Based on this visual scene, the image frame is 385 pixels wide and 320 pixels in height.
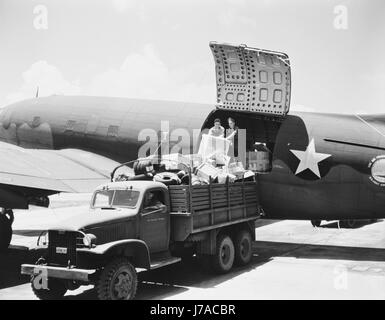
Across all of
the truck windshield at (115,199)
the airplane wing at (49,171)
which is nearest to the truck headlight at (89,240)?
the truck windshield at (115,199)

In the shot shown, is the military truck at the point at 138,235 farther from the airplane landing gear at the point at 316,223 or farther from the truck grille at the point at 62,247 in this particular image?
the airplane landing gear at the point at 316,223

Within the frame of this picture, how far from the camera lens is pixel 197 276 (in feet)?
35.1

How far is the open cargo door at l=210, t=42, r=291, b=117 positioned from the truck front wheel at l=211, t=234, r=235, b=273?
438 centimetres

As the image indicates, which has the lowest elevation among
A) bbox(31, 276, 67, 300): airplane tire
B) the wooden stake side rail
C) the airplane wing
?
bbox(31, 276, 67, 300): airplane tire

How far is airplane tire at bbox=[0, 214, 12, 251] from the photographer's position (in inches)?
521

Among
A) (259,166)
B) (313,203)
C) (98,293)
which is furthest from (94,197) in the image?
(313,203)

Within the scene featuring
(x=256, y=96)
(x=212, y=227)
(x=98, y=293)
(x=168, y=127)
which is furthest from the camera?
(x=168, y=127)

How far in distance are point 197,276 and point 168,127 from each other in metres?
5.98

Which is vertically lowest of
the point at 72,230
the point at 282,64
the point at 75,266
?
the point at 75,266

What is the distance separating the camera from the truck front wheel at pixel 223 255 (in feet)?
35.2

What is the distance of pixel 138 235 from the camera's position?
29.2 feet

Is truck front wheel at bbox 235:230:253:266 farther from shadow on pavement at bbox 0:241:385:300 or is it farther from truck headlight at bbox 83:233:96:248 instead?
truck headlight at bbox 83:233:96:248

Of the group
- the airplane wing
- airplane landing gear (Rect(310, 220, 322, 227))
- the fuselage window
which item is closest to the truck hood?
the airplane wing
